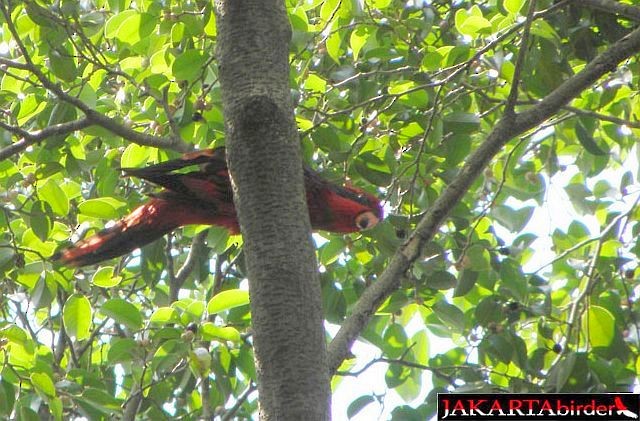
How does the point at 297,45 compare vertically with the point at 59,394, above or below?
above

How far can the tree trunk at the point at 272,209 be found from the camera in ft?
5.47

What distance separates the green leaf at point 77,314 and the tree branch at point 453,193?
1149 mm

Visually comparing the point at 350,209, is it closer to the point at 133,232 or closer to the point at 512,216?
the point at 512,216

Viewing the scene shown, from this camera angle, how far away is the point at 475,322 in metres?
3.29

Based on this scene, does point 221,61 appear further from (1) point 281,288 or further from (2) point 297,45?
(2) point 297,45

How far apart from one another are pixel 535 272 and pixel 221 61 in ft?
5.33

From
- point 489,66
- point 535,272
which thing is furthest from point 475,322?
point 489,66

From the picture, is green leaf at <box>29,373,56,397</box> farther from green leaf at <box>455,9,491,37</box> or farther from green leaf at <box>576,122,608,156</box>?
green leaf at <box>576,122,608,156</box>

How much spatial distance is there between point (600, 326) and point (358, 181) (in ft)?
3.72

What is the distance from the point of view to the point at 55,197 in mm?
3037

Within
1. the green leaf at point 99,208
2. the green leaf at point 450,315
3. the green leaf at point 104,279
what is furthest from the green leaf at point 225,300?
the green leaf at point 450,315

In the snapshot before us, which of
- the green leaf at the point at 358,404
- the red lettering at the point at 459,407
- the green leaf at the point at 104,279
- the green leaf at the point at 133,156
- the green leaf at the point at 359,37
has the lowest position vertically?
the red lettering at the point at 459,407

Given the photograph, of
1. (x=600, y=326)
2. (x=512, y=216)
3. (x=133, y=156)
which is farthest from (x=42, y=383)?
(x=512, y=216)

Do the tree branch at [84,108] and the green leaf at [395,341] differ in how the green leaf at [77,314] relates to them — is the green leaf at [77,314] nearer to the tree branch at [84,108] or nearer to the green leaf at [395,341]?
the tree branch at [84,108]
